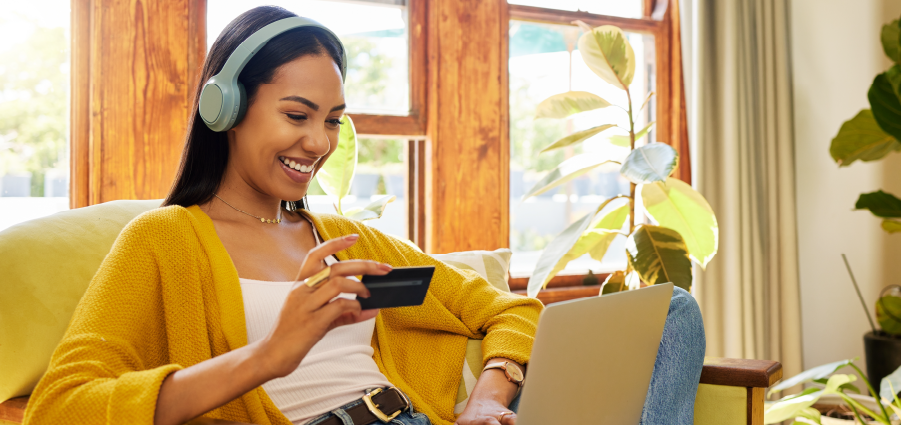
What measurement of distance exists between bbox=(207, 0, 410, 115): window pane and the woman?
1.20 meters

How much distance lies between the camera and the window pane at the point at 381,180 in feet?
8.35

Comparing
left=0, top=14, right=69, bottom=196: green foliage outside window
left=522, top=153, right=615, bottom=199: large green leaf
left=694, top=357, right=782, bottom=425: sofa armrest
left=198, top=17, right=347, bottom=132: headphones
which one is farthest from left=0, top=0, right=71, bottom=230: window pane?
left=694, top=357, right=782, bottom=425: sofa armrest

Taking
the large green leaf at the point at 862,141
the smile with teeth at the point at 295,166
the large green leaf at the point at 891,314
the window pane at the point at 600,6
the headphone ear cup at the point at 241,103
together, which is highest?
the window pane at the point at 600,6

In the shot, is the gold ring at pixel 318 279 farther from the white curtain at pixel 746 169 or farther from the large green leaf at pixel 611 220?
the white curtain at pixel 746 169

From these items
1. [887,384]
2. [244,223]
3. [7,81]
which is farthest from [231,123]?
[887,384]

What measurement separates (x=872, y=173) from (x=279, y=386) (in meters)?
2.70

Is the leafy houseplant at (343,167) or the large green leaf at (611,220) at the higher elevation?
the leafy houseplant at (343,167)

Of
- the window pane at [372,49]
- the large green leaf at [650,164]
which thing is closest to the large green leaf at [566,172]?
the large green leaf at [650,164]

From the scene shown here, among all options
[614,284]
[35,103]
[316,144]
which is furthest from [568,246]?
[35,103]

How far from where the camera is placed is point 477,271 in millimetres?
1579

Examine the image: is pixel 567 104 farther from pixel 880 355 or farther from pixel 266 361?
pixel 266 361

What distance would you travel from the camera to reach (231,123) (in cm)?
109

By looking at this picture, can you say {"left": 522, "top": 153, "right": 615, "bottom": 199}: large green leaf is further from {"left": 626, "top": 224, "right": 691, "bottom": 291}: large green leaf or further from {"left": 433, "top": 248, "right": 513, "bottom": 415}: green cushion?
{"left": 433, "top": 248, "right": 513, "bottom": 415}: green cushion

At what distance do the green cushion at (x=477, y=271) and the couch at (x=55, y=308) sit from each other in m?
0.43
